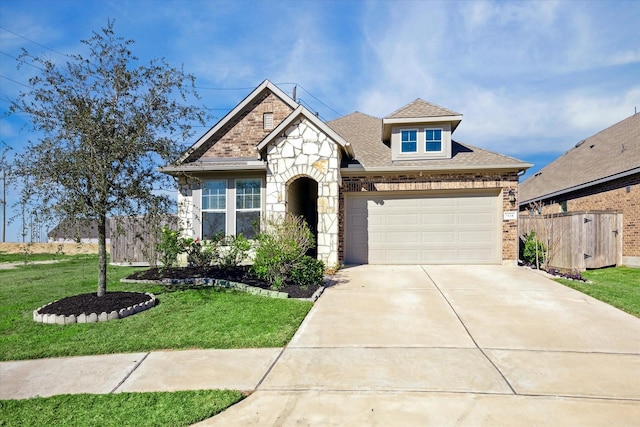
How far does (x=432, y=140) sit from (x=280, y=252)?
7.06m

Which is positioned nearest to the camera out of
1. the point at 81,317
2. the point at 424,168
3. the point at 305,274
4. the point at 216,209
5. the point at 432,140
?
the point at 81,317

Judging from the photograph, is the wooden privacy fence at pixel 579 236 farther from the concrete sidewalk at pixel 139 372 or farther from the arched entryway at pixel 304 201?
the concrete sidewalk at pixel 139 372

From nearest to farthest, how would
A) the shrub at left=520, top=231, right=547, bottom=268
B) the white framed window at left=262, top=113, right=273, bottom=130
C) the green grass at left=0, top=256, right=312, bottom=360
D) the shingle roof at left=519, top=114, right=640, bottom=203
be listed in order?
1. the green grass at left=0, top=256, right=312, bottom=360
2. the shrub at left=520, top=231, right=547, bottom=268
3. the white framed window at left=262, top=113, right=273, bottom=130
4. the shingle roof at left=519, top=114, right=640, bottom=203

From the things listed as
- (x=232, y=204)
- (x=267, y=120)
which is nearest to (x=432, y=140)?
(x=267, y=120)

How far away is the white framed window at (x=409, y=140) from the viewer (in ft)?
39.9

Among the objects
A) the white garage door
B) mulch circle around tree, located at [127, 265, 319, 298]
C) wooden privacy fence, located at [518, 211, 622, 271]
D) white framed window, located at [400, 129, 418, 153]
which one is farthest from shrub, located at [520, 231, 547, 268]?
A: mulch circle around tree, located at [127, 265, 319, 298]

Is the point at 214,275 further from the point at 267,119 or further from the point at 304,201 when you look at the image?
the point at 267,119

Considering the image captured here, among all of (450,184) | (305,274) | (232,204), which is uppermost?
(450,184)

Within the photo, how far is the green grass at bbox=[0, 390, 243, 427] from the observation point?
3.17 m

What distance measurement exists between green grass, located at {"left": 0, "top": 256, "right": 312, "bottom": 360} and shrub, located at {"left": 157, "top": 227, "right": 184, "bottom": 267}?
1807mm

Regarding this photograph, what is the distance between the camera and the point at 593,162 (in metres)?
15.8

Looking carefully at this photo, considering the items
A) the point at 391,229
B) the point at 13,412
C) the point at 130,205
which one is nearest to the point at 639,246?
the point at 391,229

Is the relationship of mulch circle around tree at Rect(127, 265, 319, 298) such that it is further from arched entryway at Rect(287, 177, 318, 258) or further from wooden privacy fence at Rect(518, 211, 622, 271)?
wooden privacy fence at Rect(518, 211, 622, 271)

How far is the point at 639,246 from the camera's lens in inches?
465
